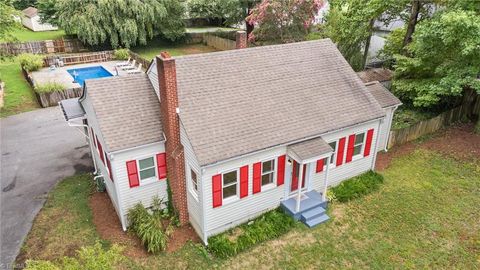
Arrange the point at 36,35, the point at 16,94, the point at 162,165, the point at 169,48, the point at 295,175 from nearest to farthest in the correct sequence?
the point at 162,165 → the point at 295,175 → the point at 16,94 → the point at 169,48 → the point at 36,35

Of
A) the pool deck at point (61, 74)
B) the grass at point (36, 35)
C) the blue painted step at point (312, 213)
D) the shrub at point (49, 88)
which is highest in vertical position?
the grass at point (36, 35)

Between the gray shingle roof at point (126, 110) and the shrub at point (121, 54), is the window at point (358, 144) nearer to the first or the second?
the gray shingle roof at point (126, 110)

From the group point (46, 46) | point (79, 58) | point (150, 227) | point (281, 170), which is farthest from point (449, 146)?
point (46, 46)

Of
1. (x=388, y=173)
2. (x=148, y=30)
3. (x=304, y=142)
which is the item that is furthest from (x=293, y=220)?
(x=148, y=30)

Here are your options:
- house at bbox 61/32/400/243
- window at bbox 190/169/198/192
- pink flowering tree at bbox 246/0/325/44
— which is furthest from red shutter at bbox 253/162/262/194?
pink flowering tree at bbox 246/0/325/44

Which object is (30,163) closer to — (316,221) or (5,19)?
Result: (5,19)

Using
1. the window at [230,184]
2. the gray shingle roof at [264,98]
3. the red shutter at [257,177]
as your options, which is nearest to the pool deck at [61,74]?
the gray shingle roof at [264,98]
